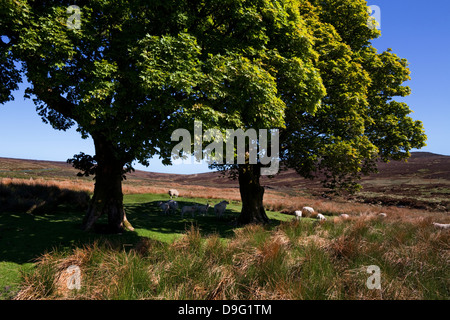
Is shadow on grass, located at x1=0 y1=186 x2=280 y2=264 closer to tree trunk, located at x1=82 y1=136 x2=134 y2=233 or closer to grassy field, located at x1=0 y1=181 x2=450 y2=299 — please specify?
grassy field, located at x1=0 y1=181 x2=450 y2=299

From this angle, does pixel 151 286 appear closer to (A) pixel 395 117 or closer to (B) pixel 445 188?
(A) pixel 395 117

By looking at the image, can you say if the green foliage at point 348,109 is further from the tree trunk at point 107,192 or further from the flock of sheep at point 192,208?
the tree trunk at point 107,192

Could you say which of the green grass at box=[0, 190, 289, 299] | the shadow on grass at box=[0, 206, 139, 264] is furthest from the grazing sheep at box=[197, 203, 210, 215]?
the shadow on grass at box=[0, 206, 139, 264]

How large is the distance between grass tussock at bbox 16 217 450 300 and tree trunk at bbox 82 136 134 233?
4.67 m

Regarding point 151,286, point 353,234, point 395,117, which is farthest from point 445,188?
point 151,286

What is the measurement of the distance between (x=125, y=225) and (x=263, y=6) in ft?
38.5

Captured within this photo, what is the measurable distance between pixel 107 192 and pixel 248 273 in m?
8.54

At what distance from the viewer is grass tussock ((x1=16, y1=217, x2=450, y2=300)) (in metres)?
4.91

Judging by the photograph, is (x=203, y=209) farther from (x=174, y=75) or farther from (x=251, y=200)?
(x=174, y=75)

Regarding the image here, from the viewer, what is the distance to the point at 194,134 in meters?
7.45

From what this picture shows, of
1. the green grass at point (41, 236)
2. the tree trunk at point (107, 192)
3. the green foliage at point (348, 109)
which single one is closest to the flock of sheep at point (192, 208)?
the green grass at point (41, 236)
